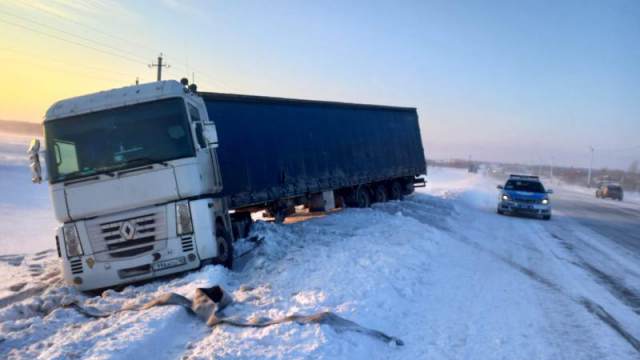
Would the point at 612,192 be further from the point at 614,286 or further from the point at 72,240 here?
the point at 72,240

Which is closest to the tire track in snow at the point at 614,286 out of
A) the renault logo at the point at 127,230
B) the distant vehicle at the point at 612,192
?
the renault logo at the point at 127,230

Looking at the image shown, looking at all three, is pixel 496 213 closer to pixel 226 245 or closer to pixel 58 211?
pixel 226 245

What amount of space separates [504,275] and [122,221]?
6573 mm

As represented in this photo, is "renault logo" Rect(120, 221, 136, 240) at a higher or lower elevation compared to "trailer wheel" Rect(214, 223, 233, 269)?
higher

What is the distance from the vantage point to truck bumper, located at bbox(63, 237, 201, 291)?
7.42 meters

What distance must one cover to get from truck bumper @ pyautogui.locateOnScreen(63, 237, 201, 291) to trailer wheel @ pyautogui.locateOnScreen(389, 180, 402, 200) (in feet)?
53.1

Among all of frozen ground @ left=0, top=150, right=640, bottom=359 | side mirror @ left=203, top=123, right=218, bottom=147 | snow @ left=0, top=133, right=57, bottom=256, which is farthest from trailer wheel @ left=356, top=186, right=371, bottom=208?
side mirror @ left=203, top=123, right=218, bottom=147

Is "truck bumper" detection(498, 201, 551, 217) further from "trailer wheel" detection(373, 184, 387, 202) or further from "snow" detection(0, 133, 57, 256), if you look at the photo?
"snow" detection(0, 133, 57, 256)

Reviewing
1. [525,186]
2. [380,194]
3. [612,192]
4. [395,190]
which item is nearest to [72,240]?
[380,194]

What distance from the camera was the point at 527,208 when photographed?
20000 mm


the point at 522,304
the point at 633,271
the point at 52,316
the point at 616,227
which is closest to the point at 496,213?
the point at 616,227

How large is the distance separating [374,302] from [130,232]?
3.82 meters

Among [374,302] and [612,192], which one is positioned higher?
[374,302]

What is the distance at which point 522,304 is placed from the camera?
6.96m
